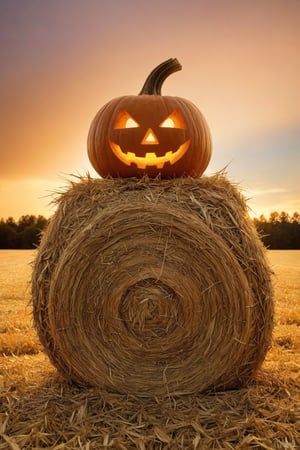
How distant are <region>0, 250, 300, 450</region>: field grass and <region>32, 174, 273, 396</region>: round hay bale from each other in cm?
17

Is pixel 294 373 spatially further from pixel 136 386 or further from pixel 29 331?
pixel 29 331

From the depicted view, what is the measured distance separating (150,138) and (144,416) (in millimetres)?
2116

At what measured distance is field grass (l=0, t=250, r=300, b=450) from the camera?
3352 millimetres

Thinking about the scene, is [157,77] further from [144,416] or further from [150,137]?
[144,416]

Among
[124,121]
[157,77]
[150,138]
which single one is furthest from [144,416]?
[157,77]

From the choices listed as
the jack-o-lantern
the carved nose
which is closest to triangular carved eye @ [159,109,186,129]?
the jack-o-lantern

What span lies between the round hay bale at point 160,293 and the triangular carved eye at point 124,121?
27.4 inches

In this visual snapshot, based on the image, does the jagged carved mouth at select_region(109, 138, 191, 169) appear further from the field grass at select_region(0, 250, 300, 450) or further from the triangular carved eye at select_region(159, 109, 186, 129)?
the field grass at select_region(0, 250, 300, 450)

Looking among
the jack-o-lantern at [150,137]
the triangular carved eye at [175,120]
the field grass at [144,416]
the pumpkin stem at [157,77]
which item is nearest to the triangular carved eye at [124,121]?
the jack-o-lantern at [150,137]

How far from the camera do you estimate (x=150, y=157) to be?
4449 millimetres

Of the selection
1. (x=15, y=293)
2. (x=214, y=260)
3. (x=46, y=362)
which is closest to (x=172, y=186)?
(x=214, y=260)

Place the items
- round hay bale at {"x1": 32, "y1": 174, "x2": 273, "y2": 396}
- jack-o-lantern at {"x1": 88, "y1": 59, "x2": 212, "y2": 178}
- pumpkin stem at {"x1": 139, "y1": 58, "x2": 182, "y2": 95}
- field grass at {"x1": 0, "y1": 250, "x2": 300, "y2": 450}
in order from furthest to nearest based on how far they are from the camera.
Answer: pumpkin stem at {"x1": 139, "y1": 58, "x2": 182, "y2": 95} < jack-o-lantern at {"x1": 88, "y1": 59, "x2": 212, "y2": 178} < round hay bale at {"x1": 32, "y1": 174, "x2": 273, "y2": 396} < field grass at {"x1": 0, "y1": 250, "x2": 300, "y2": 450}

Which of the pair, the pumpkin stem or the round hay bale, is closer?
the round hay bale

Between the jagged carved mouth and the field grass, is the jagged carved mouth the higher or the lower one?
the higher one
